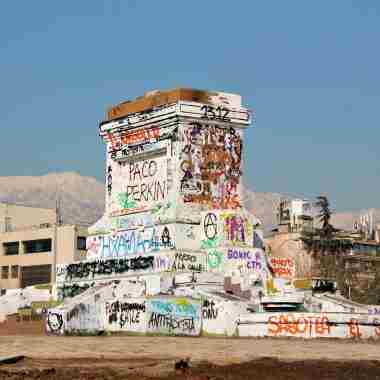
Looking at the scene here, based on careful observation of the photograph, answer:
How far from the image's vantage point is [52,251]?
118 metres

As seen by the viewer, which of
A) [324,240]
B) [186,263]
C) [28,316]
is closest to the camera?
[186,263]

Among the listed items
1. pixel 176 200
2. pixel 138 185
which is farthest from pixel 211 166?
pixel 138 185

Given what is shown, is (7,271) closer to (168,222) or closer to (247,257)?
(168,222)

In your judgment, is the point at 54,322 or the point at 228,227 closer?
the point at 54,322

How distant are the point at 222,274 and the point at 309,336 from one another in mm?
14130

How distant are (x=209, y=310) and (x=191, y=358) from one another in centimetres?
1562

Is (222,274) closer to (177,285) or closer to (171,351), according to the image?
(177,285)

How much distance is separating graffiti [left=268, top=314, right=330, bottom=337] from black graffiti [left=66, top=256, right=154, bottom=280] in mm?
14208

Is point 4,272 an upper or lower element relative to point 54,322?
upper

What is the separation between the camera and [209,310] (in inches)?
1943

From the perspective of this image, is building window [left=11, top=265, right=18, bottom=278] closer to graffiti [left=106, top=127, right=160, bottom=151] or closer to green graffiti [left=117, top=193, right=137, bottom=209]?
graffiti [left=106, top=127, right=160, bottom=151]

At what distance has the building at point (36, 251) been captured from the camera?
11675 cm

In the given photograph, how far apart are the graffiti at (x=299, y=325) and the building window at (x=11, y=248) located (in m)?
79.7

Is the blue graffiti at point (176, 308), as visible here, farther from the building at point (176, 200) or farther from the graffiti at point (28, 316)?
the graffiti at point (28, 316)
